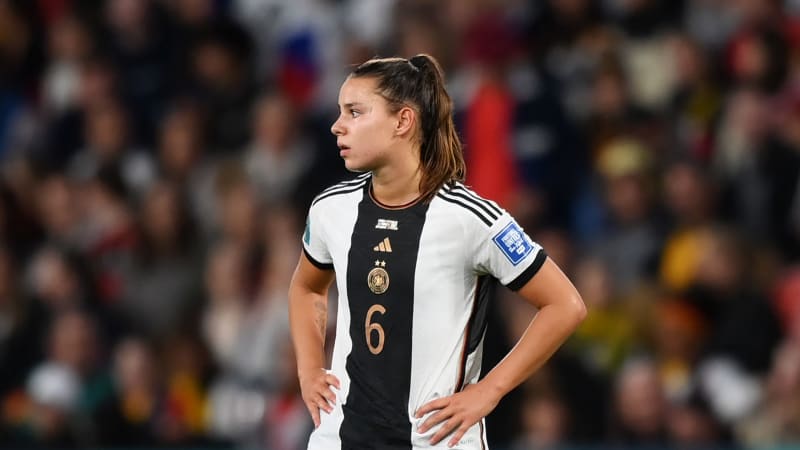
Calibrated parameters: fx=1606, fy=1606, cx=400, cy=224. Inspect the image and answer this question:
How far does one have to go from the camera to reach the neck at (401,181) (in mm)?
4949

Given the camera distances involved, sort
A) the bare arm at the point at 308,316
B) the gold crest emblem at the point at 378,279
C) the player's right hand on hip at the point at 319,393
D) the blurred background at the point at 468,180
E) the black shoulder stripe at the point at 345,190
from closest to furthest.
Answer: the gold crest emblem at the point at 378,279 → the player's right hand on hip at the point at 319,393 → the black shoulder stripe at the point at 345,190 → the bare arm at the point at 308,316 → the blurred background at the point at 468,180

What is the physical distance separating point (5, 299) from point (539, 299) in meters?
6.41

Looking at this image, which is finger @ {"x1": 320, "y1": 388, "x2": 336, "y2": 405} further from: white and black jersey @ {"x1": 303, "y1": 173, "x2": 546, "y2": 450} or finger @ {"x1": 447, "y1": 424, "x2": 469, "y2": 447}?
finger @ {"x1": 447, "y1": 424, "x2": 469, "y2": 447}

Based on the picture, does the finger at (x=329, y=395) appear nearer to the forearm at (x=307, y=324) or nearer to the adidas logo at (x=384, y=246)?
the forearm at (x=307, y=324)

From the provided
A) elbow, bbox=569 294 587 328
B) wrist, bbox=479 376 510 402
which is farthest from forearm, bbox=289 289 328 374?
elbow, bbox=569 294 587 328

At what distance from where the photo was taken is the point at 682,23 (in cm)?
1020

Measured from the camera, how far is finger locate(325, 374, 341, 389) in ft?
16.3

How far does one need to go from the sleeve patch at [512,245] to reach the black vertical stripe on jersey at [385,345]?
9.7 inches

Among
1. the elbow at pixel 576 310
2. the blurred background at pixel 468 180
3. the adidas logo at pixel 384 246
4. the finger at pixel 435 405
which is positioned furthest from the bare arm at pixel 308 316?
the blurred background at pixel 468 180

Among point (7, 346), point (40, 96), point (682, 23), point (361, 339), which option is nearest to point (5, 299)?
point (7, 346)

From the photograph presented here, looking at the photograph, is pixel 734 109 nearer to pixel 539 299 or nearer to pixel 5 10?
pixel 539 299

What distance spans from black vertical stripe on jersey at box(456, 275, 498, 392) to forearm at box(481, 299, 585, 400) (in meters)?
0.10

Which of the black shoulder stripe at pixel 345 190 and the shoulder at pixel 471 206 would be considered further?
the black shoulder stripe at pixel 345 190

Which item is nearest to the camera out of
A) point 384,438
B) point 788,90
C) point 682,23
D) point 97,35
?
point 384,438
